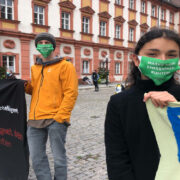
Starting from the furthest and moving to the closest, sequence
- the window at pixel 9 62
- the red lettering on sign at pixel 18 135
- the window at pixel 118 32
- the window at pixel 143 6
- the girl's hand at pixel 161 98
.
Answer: the window at pixel 143 6 → the window at pixel 118 32 → the window at pixel 9 62 → the red lettering on sign at pixel 18 135 → the girl's hand at pixel 161 98

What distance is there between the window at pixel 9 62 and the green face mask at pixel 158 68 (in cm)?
1884

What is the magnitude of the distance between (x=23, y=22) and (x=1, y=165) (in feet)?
60.9

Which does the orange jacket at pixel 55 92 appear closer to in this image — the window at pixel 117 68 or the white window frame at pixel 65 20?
the white window frame at pixel 65 20

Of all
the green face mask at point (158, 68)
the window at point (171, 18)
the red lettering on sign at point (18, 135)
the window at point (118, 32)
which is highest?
the window at point (171, 18)

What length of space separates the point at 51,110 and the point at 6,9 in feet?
60.5

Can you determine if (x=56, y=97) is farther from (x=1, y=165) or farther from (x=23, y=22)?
(x=23, y=22)

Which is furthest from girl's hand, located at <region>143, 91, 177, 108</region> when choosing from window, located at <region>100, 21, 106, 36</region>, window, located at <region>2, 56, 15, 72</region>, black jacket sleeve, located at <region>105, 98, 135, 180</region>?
window, located at <region>100, 21, 106, 36</region>

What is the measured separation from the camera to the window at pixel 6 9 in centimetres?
1883

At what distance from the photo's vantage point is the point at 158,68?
1329mm

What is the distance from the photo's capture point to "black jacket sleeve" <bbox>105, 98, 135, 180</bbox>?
1.42 metres

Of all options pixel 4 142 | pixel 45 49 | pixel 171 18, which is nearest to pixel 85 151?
pixel 4 142

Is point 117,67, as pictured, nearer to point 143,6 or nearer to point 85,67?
point 85,67

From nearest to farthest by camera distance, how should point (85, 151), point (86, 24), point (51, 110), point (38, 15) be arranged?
point (51, 110)
point (85, 151)
point (38, 15)
point (86, 24)

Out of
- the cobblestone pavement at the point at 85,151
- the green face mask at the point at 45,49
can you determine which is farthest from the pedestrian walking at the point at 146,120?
the cobblestone pavement at the point at 85,151
